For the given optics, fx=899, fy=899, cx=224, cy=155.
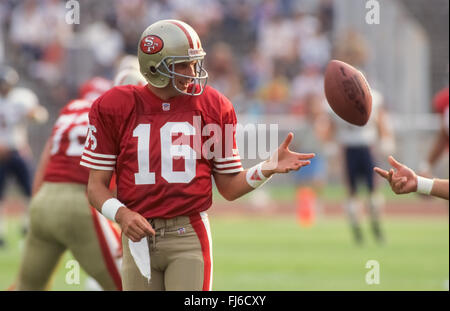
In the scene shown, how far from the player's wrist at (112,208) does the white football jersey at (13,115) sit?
6518 millimetres

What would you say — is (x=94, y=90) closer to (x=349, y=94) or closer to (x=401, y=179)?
(x=349, y=94)

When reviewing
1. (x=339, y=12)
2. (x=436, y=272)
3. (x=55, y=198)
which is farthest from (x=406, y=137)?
(x=55, y=198)

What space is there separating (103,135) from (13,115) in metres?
6.69

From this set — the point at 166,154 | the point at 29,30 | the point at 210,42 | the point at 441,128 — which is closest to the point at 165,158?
the point at 166,154

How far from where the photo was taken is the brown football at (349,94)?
496 cm

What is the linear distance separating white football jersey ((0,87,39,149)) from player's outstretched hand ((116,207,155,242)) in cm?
665

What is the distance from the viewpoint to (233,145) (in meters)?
4.53

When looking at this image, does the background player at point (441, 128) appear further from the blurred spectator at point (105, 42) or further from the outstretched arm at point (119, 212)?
the blurred spectator at point (105, 42)

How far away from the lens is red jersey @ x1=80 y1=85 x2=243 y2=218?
4.34 meters

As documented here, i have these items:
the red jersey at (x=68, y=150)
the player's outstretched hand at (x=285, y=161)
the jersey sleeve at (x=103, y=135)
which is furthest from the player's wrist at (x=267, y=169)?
the red jersey at (x=68, y=150)

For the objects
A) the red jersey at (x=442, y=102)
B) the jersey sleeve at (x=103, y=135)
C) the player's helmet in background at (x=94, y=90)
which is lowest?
the jersey sleeve at (x=103, y=135)

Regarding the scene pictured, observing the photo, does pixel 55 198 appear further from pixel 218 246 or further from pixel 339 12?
pixel 339 12

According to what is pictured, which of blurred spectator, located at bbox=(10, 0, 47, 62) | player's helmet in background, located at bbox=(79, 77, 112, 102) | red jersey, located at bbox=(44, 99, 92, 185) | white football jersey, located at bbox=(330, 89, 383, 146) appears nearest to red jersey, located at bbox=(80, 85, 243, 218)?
red jersey, located at bbox=(44, 99, 92, 185)

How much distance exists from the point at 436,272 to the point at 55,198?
4.13m
